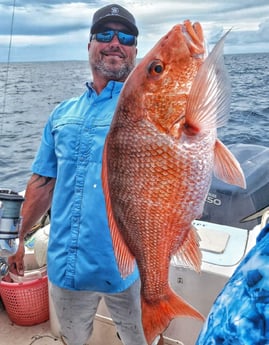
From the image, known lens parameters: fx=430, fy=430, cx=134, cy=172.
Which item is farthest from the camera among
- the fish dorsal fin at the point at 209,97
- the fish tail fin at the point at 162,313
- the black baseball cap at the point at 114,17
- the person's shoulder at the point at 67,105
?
the person's shoulder at the point at 67,105

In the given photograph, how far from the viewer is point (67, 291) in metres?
2.26

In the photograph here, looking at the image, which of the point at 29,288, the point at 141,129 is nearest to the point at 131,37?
the point at 141,129

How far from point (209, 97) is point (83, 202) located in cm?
120

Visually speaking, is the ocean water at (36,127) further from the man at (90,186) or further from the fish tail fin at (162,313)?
the fish tail fin at (162,313)

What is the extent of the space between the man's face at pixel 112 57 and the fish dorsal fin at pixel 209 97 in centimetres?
113

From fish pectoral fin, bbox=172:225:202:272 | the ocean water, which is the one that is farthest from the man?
fish pectoral fin, bbox=172:225:202:272

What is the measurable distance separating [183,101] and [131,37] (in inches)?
44.5

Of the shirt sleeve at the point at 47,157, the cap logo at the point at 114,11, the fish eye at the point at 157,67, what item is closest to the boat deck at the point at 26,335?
the shirt sleeve at the point at 47,157

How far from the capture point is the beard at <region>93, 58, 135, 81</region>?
212 centimetres

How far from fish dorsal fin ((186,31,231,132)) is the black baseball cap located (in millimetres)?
1138

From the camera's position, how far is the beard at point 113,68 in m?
2.12

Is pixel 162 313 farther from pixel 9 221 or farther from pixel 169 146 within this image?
pixel 9 221

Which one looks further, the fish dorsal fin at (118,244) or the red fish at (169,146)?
the fish dorsal fin at (118,244)

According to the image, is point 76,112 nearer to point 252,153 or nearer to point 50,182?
point 50,182
